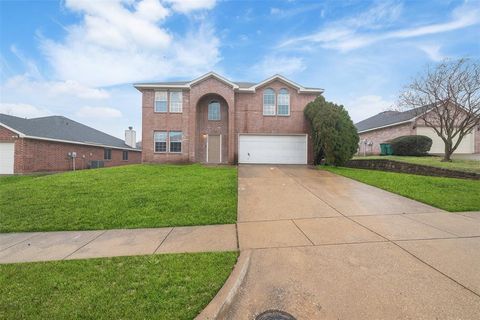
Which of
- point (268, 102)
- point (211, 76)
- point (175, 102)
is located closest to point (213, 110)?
point (211, 76)

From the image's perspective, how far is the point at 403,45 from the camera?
42.0 ft

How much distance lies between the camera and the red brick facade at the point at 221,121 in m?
15.6

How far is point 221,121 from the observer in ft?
53.7

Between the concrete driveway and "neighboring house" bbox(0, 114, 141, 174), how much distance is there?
61.2ft

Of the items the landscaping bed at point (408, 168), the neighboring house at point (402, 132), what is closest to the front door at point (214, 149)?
the landscaping bed at point (408, 168)

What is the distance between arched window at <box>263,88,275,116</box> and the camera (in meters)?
16.3

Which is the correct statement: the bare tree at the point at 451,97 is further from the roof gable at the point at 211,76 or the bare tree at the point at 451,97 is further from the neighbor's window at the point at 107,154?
the neighbor's window at the point at 107,154

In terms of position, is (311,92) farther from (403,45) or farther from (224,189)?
(224,189)

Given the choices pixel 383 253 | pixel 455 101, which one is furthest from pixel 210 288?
pixel 455 101

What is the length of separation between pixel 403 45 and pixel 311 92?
5.90 meters

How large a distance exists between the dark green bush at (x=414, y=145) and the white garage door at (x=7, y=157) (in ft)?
94.3

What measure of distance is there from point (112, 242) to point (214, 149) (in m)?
12.7

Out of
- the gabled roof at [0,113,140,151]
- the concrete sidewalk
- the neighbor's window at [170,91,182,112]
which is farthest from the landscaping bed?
the gabled roof at [0,113,140,151]

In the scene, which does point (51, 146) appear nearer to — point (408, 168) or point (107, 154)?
point (107, 154)
